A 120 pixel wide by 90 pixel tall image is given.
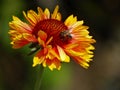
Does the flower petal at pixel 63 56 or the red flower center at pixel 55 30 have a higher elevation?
the red flower center at pixel 55 30

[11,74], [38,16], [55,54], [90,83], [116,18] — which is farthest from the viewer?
[116,18]

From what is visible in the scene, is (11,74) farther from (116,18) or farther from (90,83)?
(116,18)

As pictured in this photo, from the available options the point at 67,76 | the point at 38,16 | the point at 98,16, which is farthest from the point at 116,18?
the point at 38,16

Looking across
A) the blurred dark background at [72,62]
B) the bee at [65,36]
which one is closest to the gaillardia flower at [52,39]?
the bee at [65,36]

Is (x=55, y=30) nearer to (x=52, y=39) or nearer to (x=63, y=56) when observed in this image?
(x=52, y=39)

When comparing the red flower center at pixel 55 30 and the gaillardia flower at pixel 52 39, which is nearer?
the gaillardia flower at pixel 52 39

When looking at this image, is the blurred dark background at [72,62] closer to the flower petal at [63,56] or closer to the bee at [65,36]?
the bee at [65,36]

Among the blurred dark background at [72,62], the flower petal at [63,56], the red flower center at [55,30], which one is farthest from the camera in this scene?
the blurred dark background at [72,62]
